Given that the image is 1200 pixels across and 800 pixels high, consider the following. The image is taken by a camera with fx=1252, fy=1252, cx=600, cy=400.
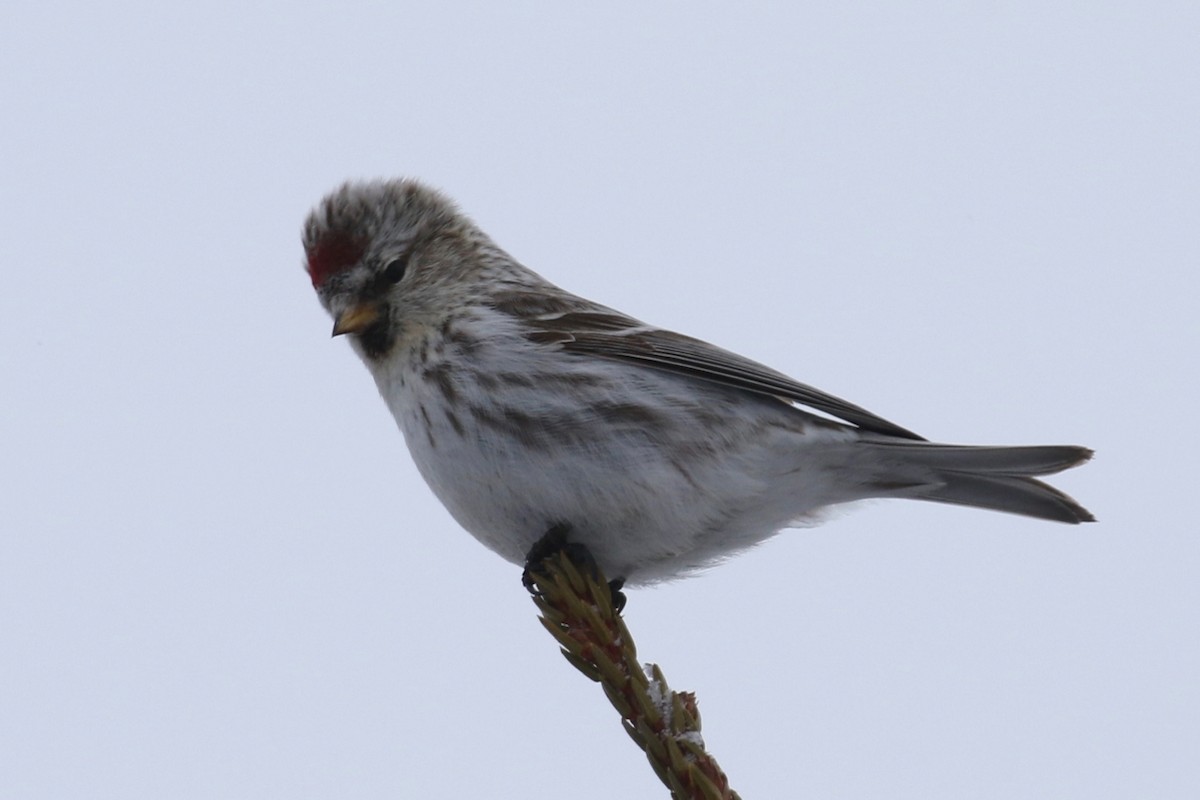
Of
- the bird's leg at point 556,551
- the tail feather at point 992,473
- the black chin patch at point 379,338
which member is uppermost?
the black chin patch at point 379,338

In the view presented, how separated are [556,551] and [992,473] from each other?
1.20 m

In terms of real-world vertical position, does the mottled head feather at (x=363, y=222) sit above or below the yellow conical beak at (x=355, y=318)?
above

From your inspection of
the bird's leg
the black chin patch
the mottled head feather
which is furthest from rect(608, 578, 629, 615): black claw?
the mottled head feather

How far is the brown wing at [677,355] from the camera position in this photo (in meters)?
3.57

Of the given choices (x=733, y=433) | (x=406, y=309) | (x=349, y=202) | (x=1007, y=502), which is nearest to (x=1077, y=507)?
(x=1007, y=502)

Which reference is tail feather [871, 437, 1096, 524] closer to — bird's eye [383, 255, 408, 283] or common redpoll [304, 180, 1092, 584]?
common redpoll [304, 180, 1092, 584]

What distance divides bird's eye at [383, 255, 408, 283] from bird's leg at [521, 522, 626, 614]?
1024mm

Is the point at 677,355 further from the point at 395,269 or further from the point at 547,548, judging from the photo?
the point at 395,269

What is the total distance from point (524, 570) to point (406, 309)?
1013mm

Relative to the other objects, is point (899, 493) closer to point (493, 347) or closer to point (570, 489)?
point (570, 489)

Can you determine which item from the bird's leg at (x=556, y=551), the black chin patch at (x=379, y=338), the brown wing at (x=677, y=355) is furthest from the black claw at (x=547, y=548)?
the black chin patch at (x=379, y=338)

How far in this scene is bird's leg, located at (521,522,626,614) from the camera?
3244 millimetres

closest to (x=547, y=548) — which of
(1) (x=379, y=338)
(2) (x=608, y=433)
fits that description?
(2) (x=608, y=433)

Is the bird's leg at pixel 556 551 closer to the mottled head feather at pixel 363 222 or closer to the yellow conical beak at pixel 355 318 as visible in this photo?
the yellow conical beak at pixel 355 318
